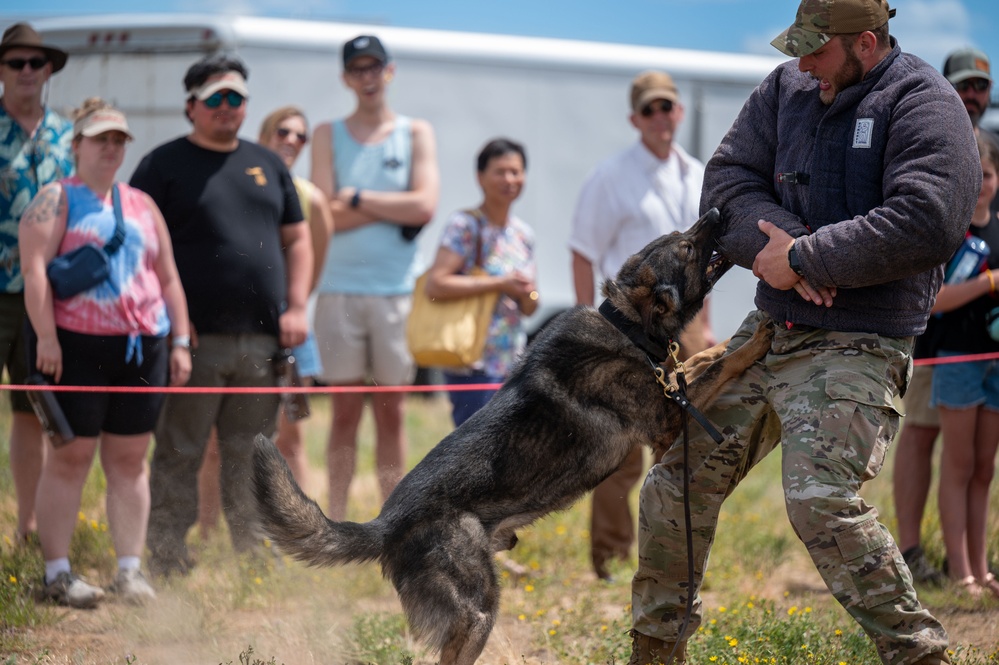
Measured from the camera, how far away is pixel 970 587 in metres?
5.19

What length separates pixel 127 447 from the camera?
487cm

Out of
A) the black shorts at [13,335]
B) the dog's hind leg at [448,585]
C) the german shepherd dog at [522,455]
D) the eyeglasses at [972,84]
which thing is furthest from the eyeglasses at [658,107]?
the black shorts at [13,335]

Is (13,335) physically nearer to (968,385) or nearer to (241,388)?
(241,388)

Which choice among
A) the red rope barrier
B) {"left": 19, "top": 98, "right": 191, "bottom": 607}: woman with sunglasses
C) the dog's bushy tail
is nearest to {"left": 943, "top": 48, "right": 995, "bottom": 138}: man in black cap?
the red rope barrier

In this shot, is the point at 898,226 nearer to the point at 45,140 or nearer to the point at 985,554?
the point at 985,554

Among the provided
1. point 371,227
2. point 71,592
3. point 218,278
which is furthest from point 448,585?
point 371,227

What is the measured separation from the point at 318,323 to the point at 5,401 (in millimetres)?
2114

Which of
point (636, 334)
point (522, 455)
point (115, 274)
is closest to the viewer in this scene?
point (522, 455)

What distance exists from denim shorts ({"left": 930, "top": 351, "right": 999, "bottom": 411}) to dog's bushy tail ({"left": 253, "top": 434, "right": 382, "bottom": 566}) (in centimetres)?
327

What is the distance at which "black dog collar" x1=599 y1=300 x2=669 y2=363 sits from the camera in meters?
3.90

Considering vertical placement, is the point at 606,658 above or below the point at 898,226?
below

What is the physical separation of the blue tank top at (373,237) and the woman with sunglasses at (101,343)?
4.66ft

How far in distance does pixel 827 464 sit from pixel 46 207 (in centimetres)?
358

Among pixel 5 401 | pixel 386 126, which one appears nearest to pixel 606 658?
pixel 386 126
